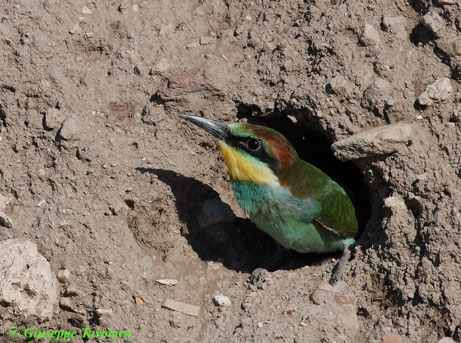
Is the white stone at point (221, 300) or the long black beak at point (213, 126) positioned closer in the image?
the white stone at point (221, 300)

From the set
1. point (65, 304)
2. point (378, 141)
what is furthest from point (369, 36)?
point (65, 304)

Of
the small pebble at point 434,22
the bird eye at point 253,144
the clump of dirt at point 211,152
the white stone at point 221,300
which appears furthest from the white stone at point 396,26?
the white stone at point 221,300

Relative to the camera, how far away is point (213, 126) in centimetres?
376

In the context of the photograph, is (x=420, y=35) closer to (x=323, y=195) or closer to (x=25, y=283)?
(x=323, y=195)

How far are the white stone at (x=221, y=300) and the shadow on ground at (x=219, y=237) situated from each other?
0.35 meters

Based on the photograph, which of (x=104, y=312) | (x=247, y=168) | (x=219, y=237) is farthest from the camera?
(x=219, y=237)

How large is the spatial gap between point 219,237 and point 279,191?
1.50 feet

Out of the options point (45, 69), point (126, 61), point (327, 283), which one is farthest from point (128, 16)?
point (327, 283)

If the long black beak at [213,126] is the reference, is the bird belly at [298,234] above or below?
below

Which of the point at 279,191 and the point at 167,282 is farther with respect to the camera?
the point at 279,191

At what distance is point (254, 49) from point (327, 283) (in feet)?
4.31

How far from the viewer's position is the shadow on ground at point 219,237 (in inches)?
154

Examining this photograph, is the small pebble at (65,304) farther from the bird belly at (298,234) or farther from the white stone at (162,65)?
the white stone at (162,65)

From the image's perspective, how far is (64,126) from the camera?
381cm
